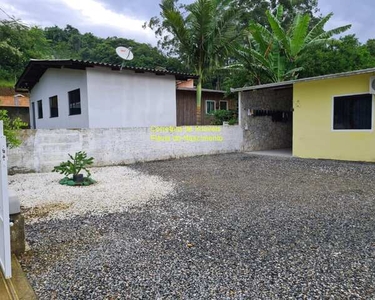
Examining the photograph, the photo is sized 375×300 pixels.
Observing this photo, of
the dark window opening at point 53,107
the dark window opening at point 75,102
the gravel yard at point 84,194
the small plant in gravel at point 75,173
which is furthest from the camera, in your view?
the dark window opening at point 53,107

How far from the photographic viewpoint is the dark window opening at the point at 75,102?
1148cm

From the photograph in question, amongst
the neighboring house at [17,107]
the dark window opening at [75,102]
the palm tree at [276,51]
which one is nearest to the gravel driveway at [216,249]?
the dark window opening at [75,102]

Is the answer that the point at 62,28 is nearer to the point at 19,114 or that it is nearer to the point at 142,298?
the point at 19,114

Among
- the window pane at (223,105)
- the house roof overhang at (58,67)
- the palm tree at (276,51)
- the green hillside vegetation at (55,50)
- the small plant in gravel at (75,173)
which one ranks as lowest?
the small plant in gravel at (75,173)

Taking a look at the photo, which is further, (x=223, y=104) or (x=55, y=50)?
(x=55, y=50)

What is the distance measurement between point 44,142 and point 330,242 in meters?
7.80

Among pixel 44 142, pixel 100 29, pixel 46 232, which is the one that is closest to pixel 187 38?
pixel 44 142

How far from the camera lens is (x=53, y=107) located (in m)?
13.7

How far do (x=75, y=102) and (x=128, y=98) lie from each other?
224cm

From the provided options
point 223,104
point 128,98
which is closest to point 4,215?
point 128,98

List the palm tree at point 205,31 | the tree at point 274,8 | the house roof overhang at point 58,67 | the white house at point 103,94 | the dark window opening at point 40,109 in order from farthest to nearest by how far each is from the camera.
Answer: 1. the tree at point 274,8
2. the dark window opening at point 40,109
3. the palm tree at point 205,31
4. the white house at point 103,94
5. the house roof overhang at point 58,67

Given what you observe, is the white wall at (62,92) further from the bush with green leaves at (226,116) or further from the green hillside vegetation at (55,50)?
Result: the green hillside vegetation at (55,50)

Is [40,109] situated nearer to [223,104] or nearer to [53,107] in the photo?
[53,107]

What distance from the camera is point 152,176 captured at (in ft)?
24.8
